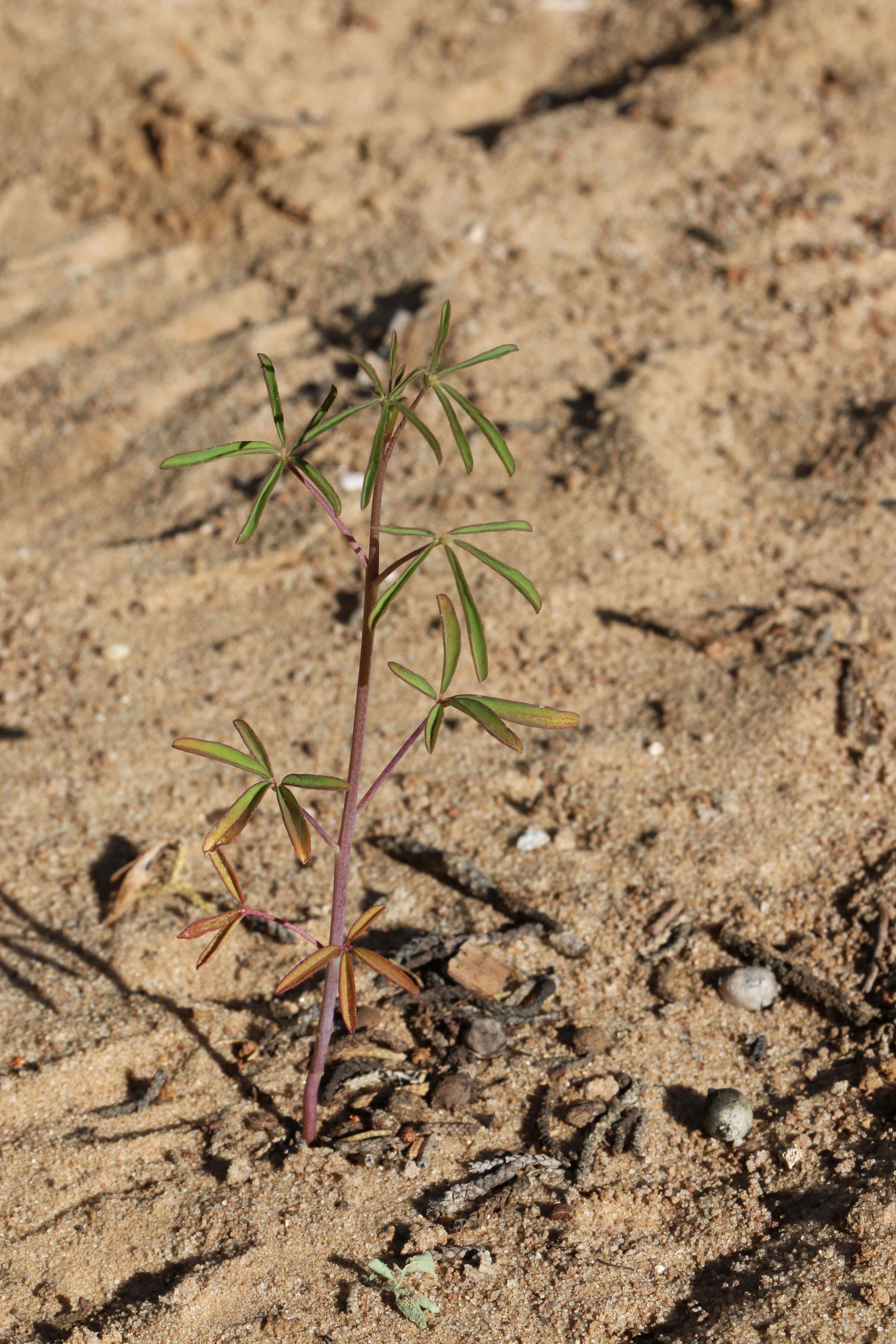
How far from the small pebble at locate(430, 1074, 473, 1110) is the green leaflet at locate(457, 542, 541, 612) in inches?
41.6

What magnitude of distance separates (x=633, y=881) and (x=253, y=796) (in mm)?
1164

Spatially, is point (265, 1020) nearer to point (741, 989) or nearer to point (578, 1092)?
point (578, 1092)

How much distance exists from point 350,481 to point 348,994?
214 cm

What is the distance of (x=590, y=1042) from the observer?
2.20 meters

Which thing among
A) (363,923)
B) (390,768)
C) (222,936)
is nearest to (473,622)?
(390,768)

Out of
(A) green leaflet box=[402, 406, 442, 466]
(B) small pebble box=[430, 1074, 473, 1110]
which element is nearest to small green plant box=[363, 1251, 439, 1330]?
(B) small pebble box=[430, 1074, 473, 1110]

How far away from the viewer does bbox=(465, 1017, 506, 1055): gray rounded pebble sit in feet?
7.17

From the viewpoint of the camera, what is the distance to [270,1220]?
75.2 inches

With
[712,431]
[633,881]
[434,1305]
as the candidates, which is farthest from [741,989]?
[712,431]

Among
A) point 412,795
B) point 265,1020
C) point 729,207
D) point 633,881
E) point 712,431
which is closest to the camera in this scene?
point 265,1020

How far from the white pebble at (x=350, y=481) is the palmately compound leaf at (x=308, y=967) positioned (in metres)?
2.04

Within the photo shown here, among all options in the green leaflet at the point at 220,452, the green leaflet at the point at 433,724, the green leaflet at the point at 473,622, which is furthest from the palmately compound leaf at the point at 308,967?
the green leaflet at the point at 220,452

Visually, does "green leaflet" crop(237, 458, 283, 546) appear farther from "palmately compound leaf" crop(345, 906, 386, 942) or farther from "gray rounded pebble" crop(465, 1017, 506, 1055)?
"gray rounded pebble" crop(465, 1017, 506, 1055)

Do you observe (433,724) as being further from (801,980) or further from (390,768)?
(801,980)
